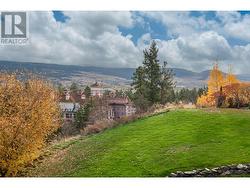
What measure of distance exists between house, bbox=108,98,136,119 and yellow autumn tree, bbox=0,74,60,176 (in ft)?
6.80

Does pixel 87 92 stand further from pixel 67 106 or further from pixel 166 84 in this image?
pixel 166 84

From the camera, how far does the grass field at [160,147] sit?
56.5 ft

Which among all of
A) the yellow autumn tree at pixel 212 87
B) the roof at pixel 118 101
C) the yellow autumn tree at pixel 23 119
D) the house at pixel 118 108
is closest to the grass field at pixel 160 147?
the yellow autumn tree at pixel 212 87

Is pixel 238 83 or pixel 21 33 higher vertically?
pixel 21 33

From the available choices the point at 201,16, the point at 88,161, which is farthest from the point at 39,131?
the point at 201,16

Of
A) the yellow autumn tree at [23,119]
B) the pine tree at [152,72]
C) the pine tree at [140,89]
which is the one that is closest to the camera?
the yellow autumn tree at [23,119]

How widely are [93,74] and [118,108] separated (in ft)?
5.47

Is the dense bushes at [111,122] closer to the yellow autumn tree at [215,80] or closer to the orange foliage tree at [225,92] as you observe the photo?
the orange foliage tree at [225,92]

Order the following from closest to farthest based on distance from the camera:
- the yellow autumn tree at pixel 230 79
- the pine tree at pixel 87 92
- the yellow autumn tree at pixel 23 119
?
the yellow autumn tree at pixel 23 119 → the yellow autumn tree at pixel 230 79 → the pine tree at pixel 87 92

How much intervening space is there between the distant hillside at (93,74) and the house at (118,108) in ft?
1.92
